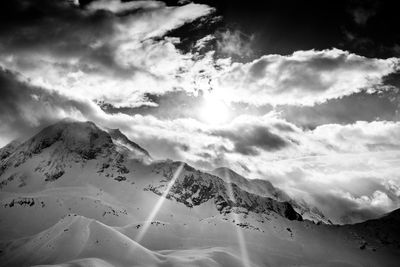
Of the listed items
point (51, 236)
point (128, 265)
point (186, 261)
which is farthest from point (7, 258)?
point (186, 261)

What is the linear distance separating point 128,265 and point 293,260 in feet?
371

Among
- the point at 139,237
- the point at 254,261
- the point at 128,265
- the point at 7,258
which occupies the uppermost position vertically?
the point at 128,265

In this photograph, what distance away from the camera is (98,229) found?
427 ft

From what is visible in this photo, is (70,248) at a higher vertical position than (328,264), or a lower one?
higher

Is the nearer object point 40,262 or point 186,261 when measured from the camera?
point 40,262

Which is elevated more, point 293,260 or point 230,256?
point 230,256

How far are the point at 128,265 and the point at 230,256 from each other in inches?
1926

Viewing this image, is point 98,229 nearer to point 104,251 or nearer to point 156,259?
point 104,251

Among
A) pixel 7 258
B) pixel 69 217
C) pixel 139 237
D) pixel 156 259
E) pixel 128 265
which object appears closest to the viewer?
pixel 128 265

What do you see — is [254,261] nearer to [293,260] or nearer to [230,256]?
[230,256]

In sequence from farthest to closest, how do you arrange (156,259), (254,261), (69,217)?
(254,261), (69,217), (156,259)

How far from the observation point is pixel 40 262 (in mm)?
114688

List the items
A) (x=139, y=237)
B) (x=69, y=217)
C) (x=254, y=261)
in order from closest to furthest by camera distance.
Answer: (x=69, y=217) → (x=254, y=261) → (x=139, y=237)

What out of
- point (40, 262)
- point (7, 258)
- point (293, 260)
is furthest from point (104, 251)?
point (293, 260)
